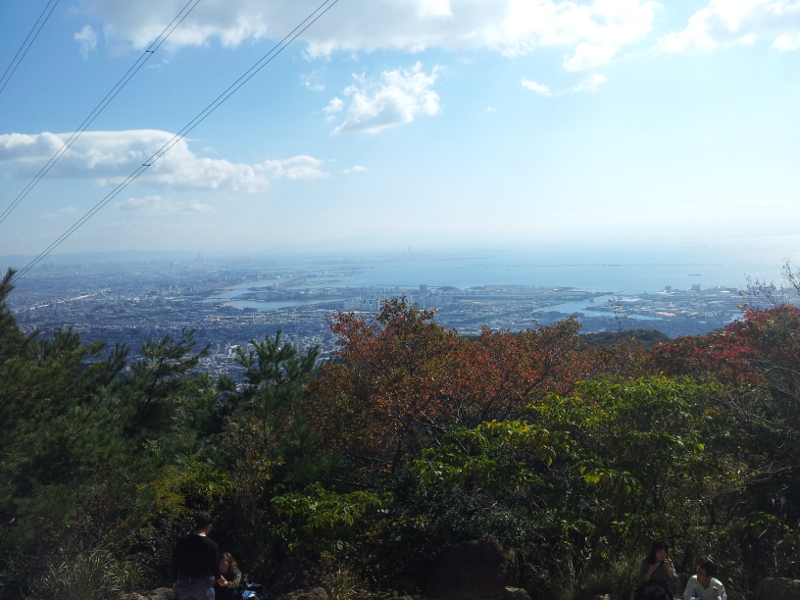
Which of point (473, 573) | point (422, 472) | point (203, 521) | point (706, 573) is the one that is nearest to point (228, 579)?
point (203, 521)

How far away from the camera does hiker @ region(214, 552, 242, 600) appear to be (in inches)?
187

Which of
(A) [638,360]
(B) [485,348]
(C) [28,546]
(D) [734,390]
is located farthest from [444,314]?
(C) [28,546]

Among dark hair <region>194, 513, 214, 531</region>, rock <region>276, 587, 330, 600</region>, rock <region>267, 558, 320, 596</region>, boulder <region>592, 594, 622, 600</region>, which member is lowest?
rock <region>267, 558, 320, 596</region>

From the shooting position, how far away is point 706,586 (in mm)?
4234

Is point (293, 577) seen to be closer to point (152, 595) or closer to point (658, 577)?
point (152, 595)

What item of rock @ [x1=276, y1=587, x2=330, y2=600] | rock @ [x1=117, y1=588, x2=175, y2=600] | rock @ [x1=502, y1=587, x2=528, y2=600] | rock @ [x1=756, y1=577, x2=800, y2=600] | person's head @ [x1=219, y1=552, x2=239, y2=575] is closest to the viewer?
rock @ [x1=756, y1=577, x2=800, y2=600]

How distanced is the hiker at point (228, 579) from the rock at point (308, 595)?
2.02ft

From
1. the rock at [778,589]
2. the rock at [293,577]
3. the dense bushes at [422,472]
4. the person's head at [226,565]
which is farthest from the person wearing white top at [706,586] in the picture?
the person's head at [226,565]

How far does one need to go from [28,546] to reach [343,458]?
4118mm

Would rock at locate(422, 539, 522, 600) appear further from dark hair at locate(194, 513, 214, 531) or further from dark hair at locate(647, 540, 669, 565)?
dark hair at locate(194, 513, 214, 531)

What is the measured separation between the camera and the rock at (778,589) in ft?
14.4

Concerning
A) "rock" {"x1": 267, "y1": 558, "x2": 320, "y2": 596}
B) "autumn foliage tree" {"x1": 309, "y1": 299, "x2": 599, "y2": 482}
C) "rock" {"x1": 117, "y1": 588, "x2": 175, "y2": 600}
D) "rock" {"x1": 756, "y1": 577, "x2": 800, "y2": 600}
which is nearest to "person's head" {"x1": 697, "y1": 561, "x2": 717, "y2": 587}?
"rock" {"x1": 756, "y1": 577, "x2": 800, "y2": 600}

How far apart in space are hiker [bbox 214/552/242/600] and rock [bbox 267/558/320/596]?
35.5 inches

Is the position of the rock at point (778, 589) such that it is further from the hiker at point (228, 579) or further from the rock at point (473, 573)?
the hiker at point (228, 579)
